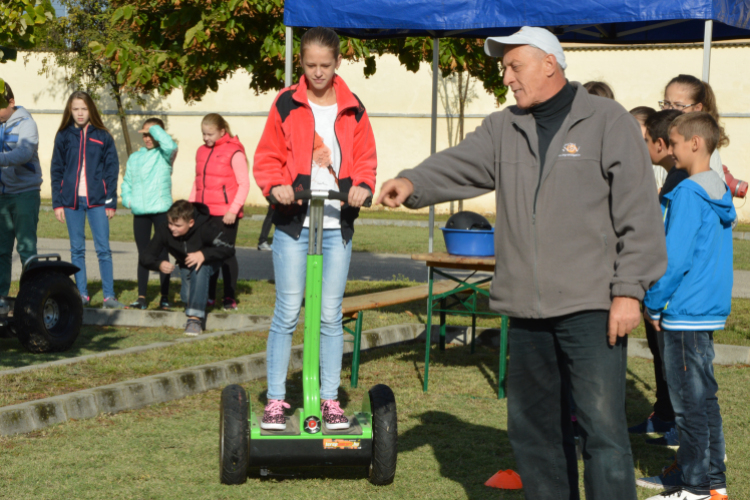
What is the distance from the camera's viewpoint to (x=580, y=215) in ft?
10.4

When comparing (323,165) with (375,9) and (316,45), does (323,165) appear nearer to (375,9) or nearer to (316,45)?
(316,45)

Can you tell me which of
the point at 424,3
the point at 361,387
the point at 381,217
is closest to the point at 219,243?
the point at 361,387

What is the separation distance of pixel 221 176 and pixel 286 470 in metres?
4.92

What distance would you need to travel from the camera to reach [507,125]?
3.38 m

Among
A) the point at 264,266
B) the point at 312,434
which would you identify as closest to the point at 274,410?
the point at 312,434

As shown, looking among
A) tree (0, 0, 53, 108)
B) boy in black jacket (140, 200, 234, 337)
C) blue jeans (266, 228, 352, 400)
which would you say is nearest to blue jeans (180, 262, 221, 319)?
boy in black jacket (140, 200, 234, 337)

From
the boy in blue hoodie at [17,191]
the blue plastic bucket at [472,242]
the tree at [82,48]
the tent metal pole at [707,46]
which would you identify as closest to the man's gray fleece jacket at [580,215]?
the blue plastic bucket at [472,242]

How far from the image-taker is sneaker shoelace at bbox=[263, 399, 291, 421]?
4289mm

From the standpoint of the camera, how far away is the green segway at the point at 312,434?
13.6ft

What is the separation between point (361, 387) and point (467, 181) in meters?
3.17

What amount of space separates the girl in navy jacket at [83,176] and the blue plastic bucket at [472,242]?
3.93 meters

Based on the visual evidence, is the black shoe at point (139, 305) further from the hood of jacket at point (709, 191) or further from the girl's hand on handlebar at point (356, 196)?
the hood of jacket at point (709, 191)

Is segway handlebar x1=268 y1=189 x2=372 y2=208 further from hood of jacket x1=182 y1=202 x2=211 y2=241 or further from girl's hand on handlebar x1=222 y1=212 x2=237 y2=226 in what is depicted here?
girl's hand on handlebar x1=222 y1=212 x2=237 y2=226

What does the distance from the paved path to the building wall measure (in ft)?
38.7
